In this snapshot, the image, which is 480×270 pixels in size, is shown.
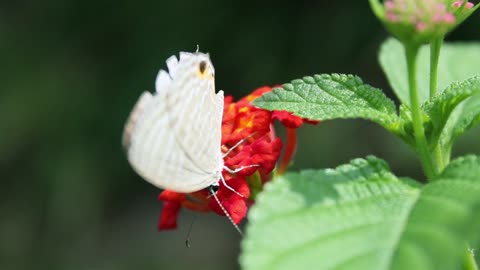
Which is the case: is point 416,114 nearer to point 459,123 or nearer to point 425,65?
point 459,123

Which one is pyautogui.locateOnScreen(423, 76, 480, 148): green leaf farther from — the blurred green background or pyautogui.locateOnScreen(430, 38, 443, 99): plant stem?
the blurred green background

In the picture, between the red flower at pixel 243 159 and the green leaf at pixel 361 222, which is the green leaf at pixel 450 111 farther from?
the red flower at pixel 243 159

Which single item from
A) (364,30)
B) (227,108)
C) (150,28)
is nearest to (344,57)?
(364,30)

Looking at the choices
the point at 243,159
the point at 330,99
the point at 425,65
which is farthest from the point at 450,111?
the point at 425,65

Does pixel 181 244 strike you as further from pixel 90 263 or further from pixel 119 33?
pixel 119 33

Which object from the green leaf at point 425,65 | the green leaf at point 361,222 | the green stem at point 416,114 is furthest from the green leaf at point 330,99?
the green leaf at point 425,65

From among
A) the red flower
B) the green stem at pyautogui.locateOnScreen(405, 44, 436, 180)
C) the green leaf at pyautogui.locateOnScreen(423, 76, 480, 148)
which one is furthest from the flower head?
the red flower
